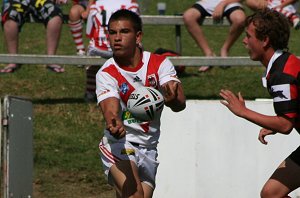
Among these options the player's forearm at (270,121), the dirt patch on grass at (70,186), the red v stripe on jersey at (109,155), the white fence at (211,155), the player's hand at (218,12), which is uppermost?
the player's forearm at (270,121)

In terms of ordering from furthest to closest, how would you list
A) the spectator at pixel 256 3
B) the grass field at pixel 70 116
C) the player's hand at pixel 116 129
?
the spectator at pixel 256 3, the grass field at pixel 70 116, the player's hand at pixel 116 129

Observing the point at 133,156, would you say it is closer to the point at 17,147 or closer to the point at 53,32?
the point at 17,147

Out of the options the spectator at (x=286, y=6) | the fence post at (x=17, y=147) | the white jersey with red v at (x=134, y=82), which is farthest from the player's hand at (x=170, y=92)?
the spectator at (x=286, y=6)

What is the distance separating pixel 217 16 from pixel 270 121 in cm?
591

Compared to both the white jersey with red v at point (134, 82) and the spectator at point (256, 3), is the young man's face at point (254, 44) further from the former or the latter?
the spectator at point (256, 3)

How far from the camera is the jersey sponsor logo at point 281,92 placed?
7176 mm

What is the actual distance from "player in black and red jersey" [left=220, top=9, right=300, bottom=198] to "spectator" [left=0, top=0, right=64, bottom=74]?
5.59 m

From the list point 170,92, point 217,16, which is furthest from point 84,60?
point 170,92

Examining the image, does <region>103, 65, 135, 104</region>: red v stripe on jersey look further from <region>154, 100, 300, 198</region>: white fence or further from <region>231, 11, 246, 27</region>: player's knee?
<region>231, 11, 246, 27</region>: player's knee

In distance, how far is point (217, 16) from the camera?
509 inches

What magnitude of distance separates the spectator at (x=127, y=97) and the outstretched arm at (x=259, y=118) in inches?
20.7

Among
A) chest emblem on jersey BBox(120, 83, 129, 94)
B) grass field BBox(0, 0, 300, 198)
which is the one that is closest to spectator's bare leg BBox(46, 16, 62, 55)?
grass field BBox(0, 0, 300, 198)

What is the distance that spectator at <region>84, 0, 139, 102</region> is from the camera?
486 inches

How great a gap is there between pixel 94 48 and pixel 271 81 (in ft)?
18.0
